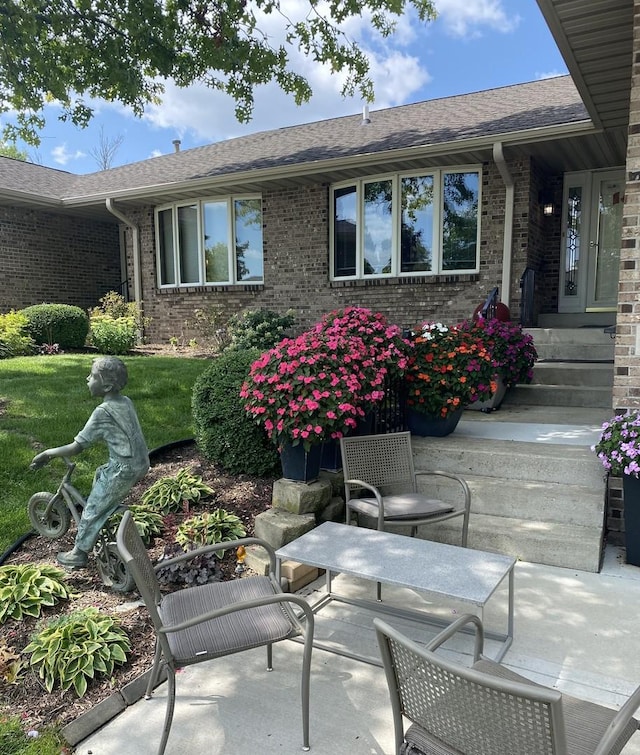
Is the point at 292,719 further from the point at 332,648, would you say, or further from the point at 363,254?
the point at 363,254

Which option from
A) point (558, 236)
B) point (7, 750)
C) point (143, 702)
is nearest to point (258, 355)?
point (143, 702)

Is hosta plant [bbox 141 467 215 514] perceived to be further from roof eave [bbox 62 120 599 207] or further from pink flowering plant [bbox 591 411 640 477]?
roof eave [bbox 62 120 599 207]

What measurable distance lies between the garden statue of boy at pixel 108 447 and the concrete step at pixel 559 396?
15.8 ft

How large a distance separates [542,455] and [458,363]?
1.03 m

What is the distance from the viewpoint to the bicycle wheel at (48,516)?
131 inches

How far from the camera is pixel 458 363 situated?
490cm

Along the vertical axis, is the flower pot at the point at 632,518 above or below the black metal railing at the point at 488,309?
below

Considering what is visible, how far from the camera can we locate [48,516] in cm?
337

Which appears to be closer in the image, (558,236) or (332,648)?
(332,648)

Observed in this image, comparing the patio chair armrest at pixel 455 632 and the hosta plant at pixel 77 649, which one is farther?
the hosta plant at pixel 77 649

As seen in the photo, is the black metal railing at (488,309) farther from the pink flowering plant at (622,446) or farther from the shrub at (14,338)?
the shrub at (14,338)

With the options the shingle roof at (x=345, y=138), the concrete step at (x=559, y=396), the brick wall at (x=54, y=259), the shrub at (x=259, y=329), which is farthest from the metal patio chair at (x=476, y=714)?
the brick wall at (x=54, y=259)

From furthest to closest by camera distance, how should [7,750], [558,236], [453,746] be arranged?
1. [558,236]
2. [7,750]
3. [453,746]

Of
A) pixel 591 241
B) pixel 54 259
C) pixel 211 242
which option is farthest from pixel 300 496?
pixel 54 259
